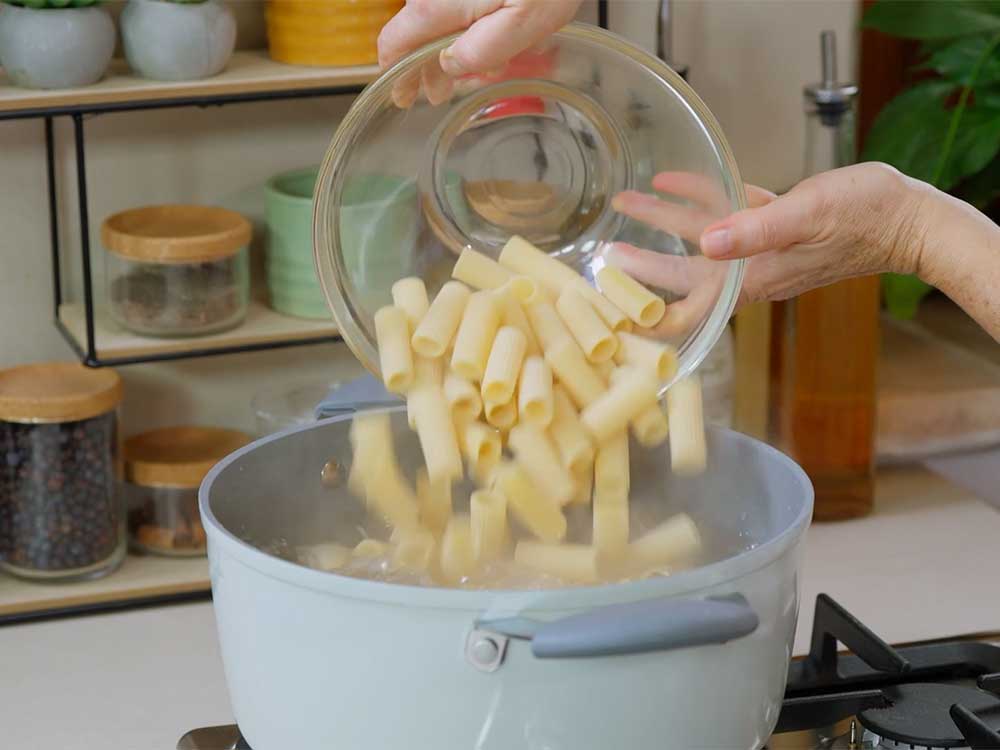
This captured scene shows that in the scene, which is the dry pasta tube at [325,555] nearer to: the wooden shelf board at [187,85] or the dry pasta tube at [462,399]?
the dry pasta tube at [462,399]

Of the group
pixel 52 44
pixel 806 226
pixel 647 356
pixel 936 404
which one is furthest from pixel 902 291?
pixel 52 44

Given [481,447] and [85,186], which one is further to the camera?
[85,186]

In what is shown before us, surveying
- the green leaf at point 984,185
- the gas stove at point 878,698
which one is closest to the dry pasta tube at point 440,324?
the gas stove at point 878,698

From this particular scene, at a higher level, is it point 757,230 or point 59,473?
point 757,230

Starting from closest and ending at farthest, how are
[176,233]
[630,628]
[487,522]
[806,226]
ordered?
[630,628]
[487,522]
[806,226]
[176,233]

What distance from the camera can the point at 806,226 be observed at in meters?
0.83

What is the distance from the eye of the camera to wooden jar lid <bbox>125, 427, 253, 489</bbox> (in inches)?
44.0

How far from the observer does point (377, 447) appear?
795mm

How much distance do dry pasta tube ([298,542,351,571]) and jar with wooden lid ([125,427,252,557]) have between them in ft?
1.16

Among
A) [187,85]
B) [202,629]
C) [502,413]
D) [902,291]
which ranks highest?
[187,85]

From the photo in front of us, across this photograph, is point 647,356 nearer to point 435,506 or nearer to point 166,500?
point 435,506

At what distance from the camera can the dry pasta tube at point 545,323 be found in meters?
0.76

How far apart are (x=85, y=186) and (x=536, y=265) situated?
414 mm

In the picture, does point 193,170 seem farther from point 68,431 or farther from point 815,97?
point 815,97
